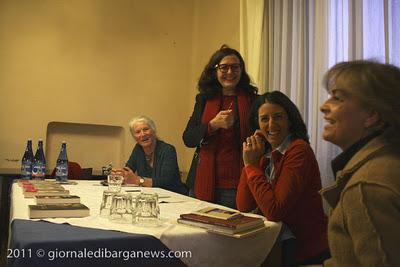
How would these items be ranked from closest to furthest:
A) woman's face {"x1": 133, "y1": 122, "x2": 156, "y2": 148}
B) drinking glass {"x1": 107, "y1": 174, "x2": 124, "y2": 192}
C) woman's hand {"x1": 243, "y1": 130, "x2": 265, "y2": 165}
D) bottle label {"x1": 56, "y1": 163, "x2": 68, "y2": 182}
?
woman's hand {"x1": 243, "y1": 130, "x2": 265, "y2": 165}, drinking glass {"x1": 107, "y1": 174, "x2": 124, "y2": 192}, bottle label {"x1": 56, "y1": 163, "x2": 68, "y2": 182}, woman's face {"x1": 133, "y1": 122, "x2": 156, "y2": 148}

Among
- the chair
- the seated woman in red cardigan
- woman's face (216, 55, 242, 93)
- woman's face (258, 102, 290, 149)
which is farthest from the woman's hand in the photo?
the chair

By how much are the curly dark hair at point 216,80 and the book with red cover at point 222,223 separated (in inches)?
46.8

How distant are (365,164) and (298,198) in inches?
21.1

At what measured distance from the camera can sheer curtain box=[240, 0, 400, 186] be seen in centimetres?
210

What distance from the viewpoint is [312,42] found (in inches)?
102

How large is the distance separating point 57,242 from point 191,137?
1.35 metres

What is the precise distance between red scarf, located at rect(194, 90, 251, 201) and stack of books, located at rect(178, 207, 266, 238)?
0.85m

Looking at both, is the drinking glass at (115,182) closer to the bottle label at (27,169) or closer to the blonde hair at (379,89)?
the bottle label at (27,169)

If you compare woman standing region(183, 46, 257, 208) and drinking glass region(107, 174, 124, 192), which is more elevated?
woman standing region(183, 46, 257, 208)

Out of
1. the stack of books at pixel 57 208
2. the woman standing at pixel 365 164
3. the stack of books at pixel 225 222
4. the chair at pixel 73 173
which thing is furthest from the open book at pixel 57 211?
the chair at pixel 73 173

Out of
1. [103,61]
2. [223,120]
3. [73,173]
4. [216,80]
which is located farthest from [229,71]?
[103,61]

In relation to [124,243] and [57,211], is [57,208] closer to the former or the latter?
[57,211]

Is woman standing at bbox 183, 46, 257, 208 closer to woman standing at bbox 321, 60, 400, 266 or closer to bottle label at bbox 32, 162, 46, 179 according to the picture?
bottle label at bbox 32, 162, 46, 179

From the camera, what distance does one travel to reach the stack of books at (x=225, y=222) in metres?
1.15
